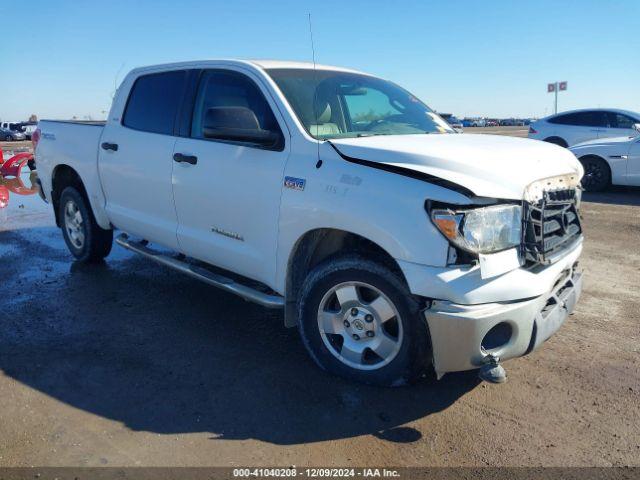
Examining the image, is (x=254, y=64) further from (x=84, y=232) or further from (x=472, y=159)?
(x=84, y=232)

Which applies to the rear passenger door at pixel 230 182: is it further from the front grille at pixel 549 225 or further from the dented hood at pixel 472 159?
the front grille at pixel 549 225

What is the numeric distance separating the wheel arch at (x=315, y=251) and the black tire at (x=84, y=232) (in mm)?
3116

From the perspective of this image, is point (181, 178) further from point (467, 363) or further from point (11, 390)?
point (467, 363)

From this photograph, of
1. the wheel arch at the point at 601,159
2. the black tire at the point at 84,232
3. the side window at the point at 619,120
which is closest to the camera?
the black tire at the point at 84,232

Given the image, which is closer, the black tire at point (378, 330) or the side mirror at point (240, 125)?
the black tire at point (378, 330)

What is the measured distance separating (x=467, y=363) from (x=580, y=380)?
1069 millimetres

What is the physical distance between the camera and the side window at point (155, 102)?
15.4 feet

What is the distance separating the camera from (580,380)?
3613mm

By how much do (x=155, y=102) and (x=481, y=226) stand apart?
10.5ft

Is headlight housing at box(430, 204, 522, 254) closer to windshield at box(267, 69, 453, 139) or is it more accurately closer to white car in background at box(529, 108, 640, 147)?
windshield at box(267, 69, 453, 139)

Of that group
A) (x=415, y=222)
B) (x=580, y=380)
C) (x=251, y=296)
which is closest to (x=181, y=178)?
(x=251, y=296)

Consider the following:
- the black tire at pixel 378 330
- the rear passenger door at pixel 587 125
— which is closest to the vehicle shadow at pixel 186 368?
the black tire at pixel 378 330

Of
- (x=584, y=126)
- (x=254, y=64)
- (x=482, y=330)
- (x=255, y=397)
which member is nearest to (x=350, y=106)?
(x=254, y=64)

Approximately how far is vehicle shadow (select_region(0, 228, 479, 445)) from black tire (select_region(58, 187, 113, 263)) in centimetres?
53
